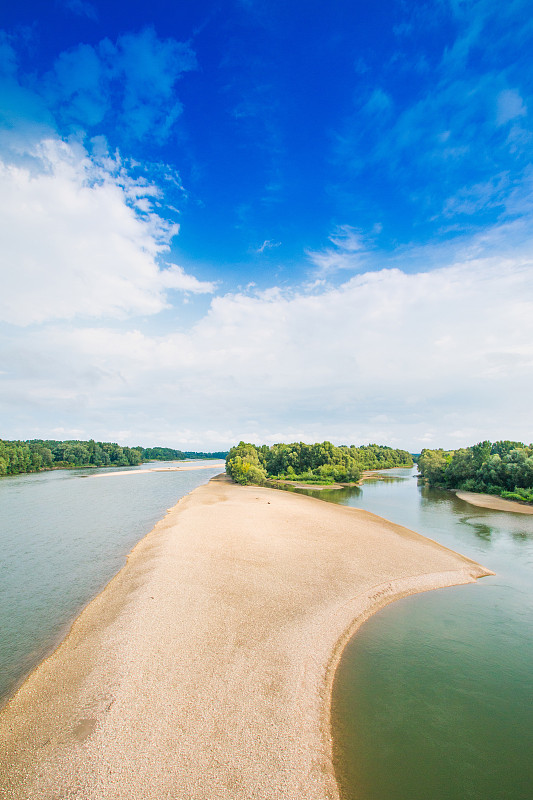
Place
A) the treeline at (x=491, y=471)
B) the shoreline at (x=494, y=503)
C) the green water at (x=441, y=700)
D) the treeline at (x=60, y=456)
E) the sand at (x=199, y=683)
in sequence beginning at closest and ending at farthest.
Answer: the sand at (x=199, y=683) < the green water at (x=441, y=700) < the shoreline at (x=494, y=503) < the treeline at (x=491, y=471) < the treeline at (x=60, y=456)

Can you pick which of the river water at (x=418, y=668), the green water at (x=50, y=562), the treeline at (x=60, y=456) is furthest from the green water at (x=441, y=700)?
the treeline at (x=60, y=456)

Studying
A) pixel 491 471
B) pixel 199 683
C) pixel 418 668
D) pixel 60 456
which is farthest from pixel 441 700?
pixel 60 456

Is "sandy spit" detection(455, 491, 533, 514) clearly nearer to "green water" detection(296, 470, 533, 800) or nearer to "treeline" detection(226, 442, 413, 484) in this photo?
"treeline" detection(226, 442, 413, 484)

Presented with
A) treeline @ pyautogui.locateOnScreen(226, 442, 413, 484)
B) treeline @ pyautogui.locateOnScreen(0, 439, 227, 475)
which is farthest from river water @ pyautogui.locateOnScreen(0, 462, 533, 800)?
treeline @ pyautogui.locateOnScreen(0, 439, 227, 475)

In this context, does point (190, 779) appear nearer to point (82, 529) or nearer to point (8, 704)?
point (8, 704)

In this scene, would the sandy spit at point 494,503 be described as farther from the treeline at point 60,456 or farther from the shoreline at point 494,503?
the treeline at point 60,456

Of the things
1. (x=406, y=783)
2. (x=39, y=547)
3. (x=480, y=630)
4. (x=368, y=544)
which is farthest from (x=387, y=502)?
(x=406, y=783)
